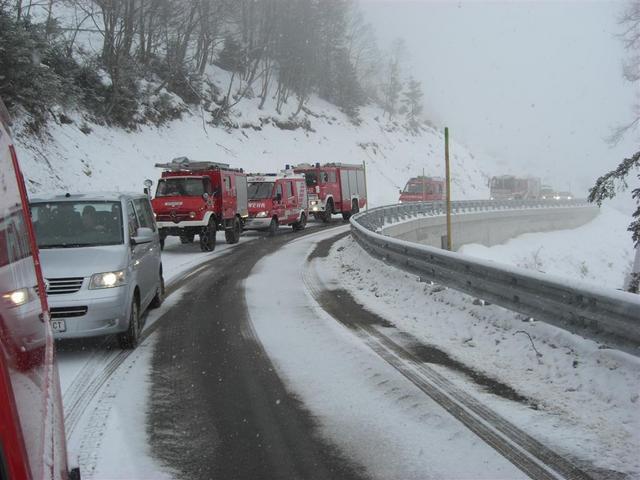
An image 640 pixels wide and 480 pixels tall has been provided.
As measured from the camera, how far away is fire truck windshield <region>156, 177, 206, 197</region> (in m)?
17.7

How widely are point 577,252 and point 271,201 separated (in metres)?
24.4

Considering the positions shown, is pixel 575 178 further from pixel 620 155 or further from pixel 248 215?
pixel 248 215

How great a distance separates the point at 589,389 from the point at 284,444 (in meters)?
2.87

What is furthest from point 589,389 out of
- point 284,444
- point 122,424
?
point 122,424

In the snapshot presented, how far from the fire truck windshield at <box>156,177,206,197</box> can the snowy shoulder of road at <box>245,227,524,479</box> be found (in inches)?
383

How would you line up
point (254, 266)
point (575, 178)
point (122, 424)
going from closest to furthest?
point (122, 424) → point (254, 266) → point (575, 178)

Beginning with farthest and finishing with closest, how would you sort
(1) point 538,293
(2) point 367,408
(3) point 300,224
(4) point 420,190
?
(4) point 420,190 < (3) point 300,224 < (1) point 538,293 < (2) point 367,408

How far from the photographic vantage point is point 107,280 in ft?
21.8

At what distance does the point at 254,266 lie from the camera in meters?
14.7

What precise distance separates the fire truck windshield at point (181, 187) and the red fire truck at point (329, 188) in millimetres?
11845

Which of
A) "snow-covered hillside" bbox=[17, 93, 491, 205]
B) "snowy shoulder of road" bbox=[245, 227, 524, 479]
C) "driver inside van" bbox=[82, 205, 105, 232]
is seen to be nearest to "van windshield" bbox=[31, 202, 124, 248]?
"driver inside van" bbox=[82, 205, 105, 232]

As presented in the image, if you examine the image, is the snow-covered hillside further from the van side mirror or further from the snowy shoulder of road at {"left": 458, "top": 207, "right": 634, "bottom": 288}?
the van side mirror

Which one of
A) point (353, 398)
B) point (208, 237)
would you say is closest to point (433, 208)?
point (208, 237)

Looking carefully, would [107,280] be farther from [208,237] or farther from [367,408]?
[208,237]
